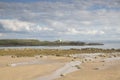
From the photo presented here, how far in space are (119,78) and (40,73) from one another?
23.9ft

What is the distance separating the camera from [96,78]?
24547 millimetres

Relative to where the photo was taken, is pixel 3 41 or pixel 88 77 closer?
pixel 88 77

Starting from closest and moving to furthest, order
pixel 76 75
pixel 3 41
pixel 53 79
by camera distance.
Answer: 1. pixel 53 79
2. pixel 76 75
3. pixel 3 41

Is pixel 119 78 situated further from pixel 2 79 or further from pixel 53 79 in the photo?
pixel 2 79

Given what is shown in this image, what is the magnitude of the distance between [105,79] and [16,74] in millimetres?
7562

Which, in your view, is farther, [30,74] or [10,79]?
[30,74]

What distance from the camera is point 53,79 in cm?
2391

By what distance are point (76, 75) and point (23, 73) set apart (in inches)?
182

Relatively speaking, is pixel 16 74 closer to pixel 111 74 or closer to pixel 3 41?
pixel 111 74

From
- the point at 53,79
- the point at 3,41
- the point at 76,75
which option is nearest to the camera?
the point at 53,79

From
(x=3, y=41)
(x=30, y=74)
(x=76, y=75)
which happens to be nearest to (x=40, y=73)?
(x=30, y=74)

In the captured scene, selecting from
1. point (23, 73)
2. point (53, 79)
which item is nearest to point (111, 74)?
point (53, 79)

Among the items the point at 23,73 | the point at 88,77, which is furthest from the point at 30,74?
the point at 88,77

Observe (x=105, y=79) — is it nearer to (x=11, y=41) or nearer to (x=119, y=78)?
(x=119, y=78)
